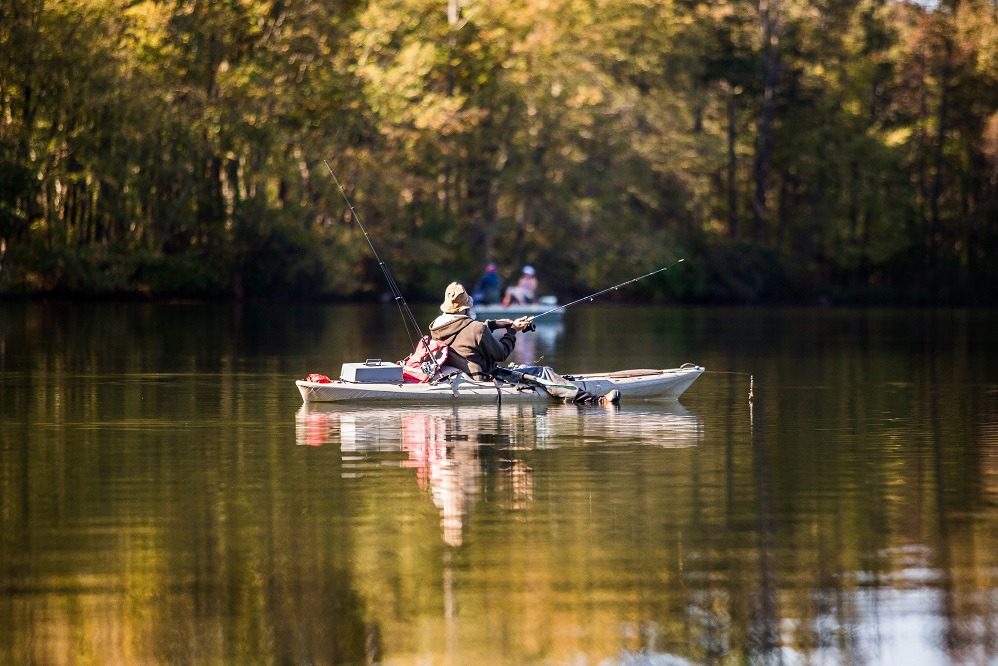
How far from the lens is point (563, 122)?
74.2 metres

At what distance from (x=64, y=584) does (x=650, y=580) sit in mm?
3061

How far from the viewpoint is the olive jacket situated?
2244 cm

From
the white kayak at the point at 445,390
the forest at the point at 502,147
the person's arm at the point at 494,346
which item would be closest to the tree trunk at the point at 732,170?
the forest at the point at 502,147

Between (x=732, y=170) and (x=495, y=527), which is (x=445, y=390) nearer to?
(x=495, y=527)

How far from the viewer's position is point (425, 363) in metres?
22.8

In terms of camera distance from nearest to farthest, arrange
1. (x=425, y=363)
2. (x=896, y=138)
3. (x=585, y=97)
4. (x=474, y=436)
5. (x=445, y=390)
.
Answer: (x=474, y=436) < (x=445, y=390) < (x=425, y=363) < (x=585, y=97) < (x=896, y=138)

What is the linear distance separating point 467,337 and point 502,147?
53415mm

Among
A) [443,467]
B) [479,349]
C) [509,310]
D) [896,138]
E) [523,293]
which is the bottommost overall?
[443,467]

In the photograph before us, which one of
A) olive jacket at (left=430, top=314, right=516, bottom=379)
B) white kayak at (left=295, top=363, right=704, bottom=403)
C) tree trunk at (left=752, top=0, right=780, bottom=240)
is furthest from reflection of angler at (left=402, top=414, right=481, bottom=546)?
tree trunk at (left=752, top=0, right=780, bottom=240)

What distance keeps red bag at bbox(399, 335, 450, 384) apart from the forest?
36.0 m

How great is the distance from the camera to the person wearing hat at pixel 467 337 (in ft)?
73.6

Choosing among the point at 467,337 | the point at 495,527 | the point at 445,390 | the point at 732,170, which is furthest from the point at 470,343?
the point at 732,170

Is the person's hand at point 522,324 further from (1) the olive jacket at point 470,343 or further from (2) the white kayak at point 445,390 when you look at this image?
(2) the white kayak at point 445,390

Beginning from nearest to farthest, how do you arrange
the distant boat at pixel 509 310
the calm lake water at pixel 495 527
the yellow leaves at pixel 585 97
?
the calm lake water at pixel 495 527
the distant boat at pixel 509 310
the yellow leaves at pixel 585 97
